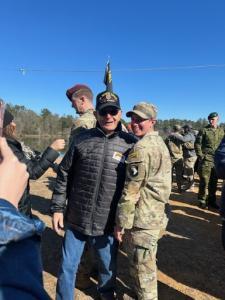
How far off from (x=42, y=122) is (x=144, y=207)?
99.8m

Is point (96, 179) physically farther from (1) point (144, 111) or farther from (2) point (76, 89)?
(2) point (76, 89)

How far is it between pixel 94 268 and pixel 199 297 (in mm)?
1306

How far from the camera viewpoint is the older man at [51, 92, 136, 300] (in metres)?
3.16

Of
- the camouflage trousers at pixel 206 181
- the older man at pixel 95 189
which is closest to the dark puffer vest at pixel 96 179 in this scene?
the older man at pixel 95 189

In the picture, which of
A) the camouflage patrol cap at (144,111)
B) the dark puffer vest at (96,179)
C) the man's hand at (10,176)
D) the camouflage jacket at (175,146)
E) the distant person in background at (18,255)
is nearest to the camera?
the distant person in background at (18,255)

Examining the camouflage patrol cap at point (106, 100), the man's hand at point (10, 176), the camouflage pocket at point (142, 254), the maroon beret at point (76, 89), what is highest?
the maroon beret at point (76, 89)

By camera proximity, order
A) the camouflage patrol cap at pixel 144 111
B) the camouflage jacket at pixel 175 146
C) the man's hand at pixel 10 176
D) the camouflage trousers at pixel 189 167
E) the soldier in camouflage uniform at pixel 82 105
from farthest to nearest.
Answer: the camouflage trousers at pixel 189 167, the camouflage jacket at pixel 175 146, the soldier in camouflage uniform at pixel 82 105, the camouflage patrol cap at pixel 144 111, the man's hand at pixel 10 176

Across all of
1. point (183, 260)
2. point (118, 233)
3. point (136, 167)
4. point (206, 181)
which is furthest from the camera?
point (206, 181)

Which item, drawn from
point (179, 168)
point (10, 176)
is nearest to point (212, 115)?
point (179, 168)

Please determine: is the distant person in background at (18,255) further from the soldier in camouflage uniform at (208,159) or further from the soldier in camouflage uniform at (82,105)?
the soldier in camouflage uniform at (208,159)

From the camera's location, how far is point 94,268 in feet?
13.9

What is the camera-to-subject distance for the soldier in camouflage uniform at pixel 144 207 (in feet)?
9.77

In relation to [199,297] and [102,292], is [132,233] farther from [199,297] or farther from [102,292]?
[199,297]

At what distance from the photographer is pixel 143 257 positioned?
3.06 meters
